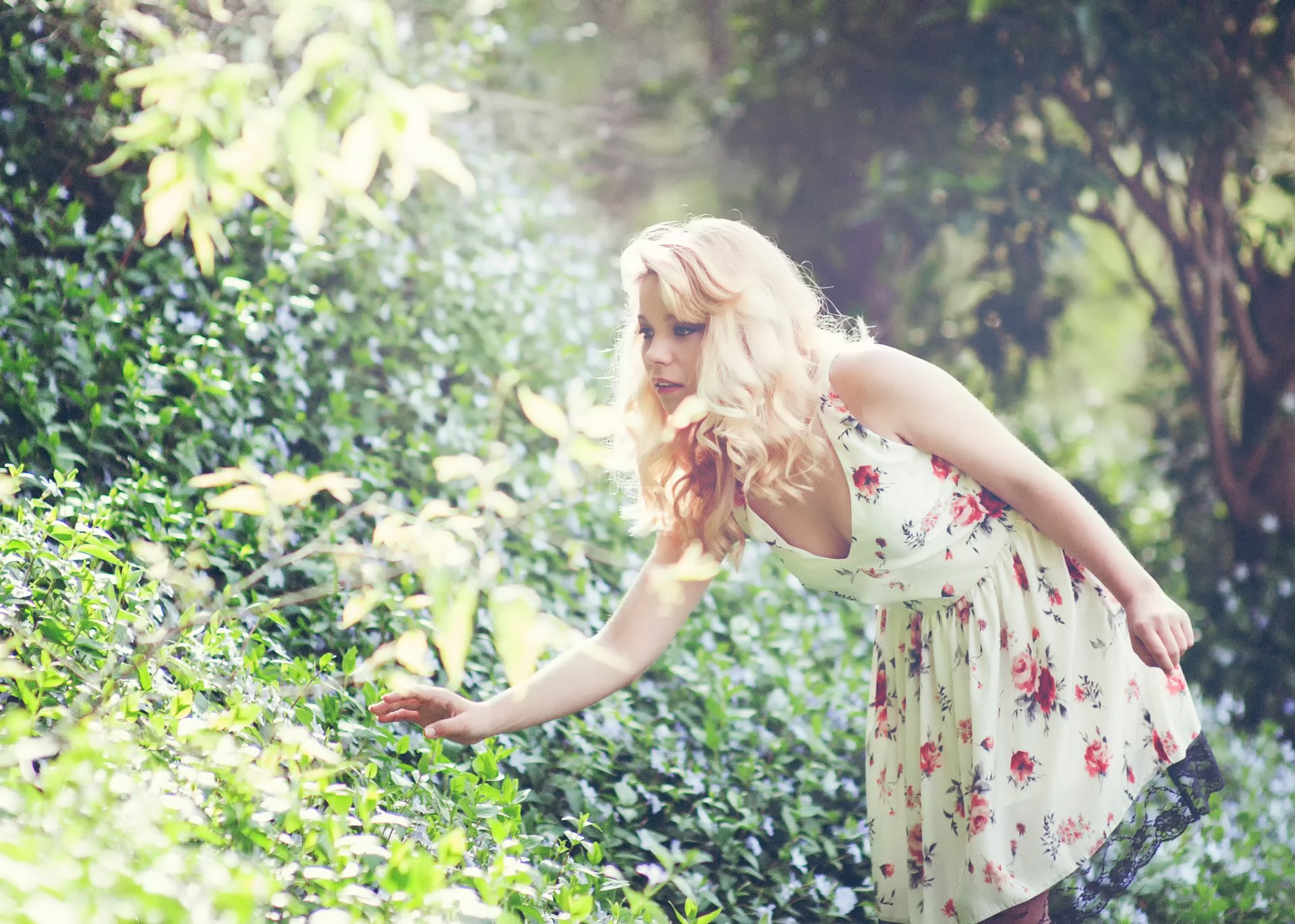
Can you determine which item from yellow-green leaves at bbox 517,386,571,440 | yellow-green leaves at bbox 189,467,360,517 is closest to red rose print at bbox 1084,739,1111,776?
yellow-green leaves at bbox 517,386,571,440

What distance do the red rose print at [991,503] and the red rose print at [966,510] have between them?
0.06ft

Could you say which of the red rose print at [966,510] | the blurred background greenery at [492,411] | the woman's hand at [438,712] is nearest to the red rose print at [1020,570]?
the red rose print at [966,510]

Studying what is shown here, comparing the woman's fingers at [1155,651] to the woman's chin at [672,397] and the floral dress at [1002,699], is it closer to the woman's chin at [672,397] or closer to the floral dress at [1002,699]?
the floral dress at [1002,699]

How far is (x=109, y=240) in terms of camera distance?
3275 millimetres

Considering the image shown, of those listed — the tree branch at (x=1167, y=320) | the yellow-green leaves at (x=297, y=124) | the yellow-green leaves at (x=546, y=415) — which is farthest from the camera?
the tree branch at (x=1167, y=320)

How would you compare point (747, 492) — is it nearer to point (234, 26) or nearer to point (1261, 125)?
point (234, 26)

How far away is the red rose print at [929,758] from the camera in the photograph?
2416 mm

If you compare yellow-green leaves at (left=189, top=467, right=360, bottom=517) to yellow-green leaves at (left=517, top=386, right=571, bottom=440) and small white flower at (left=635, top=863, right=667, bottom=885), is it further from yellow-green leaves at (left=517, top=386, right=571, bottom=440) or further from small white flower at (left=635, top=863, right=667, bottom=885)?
small white flower at (left=635, top=863, right=667, bottom=885)

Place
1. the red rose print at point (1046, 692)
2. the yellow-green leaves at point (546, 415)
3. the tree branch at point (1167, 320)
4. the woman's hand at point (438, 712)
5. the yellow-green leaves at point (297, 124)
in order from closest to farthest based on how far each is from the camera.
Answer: the yellow-green leaves at point (297, 124), the yellow-green leaves at point (546, 415), the woman's hand at point (438, 712), the red rose print at point (1046, 692), the tree branch at point (1167, 320)

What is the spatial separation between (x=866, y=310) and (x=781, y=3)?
182cm

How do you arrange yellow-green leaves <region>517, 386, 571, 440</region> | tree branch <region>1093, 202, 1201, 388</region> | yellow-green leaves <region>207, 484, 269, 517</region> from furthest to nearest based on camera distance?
tree branch <region>1093, 202, 1201, 388</region>
yellow-green leaves <region>207, 484, 269, 517</region>
yellow-green leaves <region>517, 386, 571, 440</region>

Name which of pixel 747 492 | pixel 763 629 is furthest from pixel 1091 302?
pixel 747 492

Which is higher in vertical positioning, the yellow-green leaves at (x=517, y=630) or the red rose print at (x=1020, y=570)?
the yellow-green leaves at (x=517, y=630)

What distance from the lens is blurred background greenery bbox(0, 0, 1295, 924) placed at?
4.61 feet
